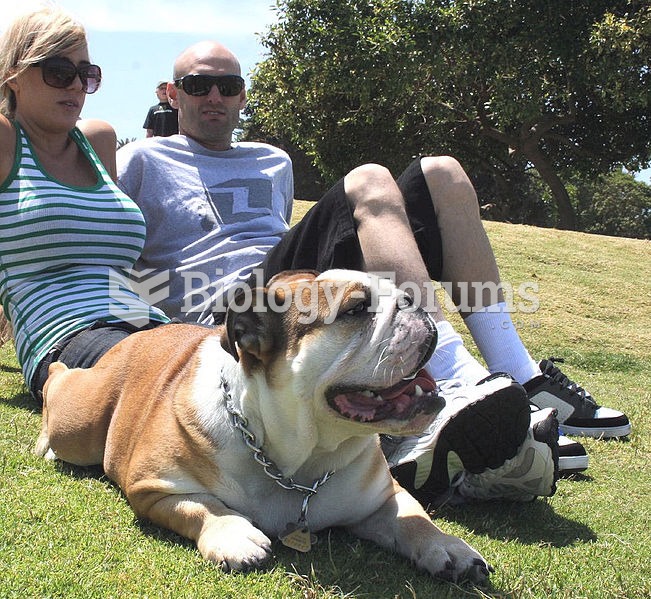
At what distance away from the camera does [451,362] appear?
9.62ft

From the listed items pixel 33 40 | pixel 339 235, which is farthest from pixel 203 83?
pixel 339 235

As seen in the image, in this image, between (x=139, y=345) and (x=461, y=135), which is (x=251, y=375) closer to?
(x=139, y=345)

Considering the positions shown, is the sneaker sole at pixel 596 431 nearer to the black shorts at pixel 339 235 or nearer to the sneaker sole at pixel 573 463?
the sneaker sole at pixel 573 463

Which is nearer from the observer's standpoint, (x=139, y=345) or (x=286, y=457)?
(x=286, y=457)

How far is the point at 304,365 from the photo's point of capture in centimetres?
226

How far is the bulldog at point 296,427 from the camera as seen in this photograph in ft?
7.41

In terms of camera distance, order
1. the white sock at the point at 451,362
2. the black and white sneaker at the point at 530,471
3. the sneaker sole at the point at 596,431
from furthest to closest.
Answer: the sneaker sole at the point at 596,431, the white sock at the point at 451,362, the black and white sneaker at the point at 530,471

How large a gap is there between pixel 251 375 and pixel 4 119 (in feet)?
7.27

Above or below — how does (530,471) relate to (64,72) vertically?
below

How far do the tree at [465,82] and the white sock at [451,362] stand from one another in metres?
14.9

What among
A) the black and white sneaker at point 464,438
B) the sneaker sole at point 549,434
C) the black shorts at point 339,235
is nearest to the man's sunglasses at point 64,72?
the black shorts at point 339,235

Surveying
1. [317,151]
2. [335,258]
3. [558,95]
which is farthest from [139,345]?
[317,151]

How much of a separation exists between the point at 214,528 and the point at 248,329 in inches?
23.0

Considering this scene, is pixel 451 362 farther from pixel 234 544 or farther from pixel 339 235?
pixel 234 544
